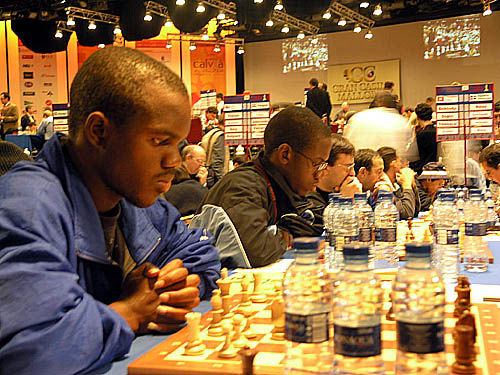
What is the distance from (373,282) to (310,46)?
56.5 ft

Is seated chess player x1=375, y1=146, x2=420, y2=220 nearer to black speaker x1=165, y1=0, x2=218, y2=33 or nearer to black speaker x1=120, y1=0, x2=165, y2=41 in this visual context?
black speaker x1=165, y1=0, x2=218, y2=33

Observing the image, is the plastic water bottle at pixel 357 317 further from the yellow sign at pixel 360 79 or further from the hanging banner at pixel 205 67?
the hanging banner at pixel 205 67

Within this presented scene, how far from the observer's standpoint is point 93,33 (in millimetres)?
14641

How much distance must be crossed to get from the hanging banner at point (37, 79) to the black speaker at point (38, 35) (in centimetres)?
124

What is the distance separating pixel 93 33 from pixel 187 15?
9.45 ft

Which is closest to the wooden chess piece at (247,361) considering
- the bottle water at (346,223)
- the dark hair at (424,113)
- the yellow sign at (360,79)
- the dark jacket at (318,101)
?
the bottle water at (346,223)

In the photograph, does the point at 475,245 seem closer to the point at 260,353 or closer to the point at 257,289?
the point at 257,289

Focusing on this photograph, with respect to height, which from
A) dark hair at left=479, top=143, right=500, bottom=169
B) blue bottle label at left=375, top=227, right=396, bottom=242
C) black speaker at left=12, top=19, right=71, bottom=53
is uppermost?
black speaker at left=12, top=19, right=71, bottom=53

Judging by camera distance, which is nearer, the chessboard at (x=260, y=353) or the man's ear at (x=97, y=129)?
the chessboard at (x=260, y=353)

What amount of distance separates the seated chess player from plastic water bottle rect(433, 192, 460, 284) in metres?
1.69

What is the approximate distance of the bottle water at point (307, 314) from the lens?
1.02 metres

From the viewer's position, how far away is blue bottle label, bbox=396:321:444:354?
96 cm

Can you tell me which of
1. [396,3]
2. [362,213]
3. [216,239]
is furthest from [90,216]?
[396,3]

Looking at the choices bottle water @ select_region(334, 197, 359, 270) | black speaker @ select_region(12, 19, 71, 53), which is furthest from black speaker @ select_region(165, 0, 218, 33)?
bottle water @ select_region(334, 197, 359, 270)
